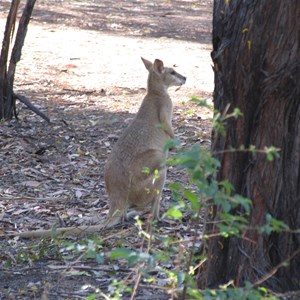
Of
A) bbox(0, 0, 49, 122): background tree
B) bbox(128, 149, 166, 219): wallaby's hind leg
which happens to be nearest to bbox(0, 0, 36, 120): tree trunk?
bbox(0, 0, 49, 122): background tree

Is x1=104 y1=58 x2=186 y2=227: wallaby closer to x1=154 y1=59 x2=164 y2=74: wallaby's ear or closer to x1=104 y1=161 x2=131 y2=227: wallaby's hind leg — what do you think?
x1=104 y1=161 x2=131 y2=227: wallaby's hind leg

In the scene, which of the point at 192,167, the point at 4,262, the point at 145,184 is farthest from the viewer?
the point at 145,184

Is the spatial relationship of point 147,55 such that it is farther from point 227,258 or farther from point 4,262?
point 227,258

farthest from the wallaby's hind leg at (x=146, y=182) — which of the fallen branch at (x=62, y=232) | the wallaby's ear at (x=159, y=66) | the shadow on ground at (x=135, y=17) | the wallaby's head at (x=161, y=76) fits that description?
the shadow on ground at (x=135, y=17)

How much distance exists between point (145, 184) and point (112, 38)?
27.6 feet

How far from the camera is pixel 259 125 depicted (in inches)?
153

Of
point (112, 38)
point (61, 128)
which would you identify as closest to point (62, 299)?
point (61, 128)

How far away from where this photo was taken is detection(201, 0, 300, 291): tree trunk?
379cm

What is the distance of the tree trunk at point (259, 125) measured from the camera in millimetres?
3791

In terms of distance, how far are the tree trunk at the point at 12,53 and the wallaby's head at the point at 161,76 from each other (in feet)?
5.84

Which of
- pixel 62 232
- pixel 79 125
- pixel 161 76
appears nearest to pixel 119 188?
pixel 62 232

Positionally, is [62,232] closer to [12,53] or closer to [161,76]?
[161,76]

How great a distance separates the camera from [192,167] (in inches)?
118

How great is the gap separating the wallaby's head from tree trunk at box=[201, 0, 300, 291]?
3.17m
